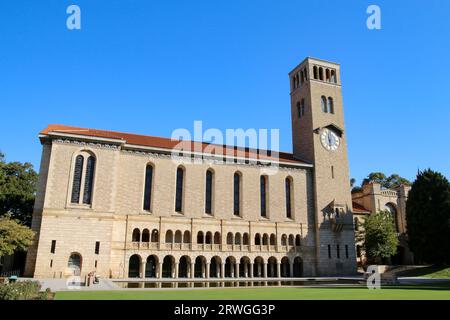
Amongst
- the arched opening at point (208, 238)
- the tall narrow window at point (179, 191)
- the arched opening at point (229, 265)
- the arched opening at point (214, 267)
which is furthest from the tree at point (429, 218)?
the tall narrow window at point (179, 191)

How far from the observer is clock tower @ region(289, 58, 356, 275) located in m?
46.1

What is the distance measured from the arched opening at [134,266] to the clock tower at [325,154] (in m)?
21.1

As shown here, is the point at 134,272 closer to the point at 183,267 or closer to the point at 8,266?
the point at 183,267

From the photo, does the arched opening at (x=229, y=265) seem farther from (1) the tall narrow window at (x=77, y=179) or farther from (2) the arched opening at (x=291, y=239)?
(1) the tall narrow window at (x=77, y=179)

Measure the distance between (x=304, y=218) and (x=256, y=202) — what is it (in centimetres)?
688

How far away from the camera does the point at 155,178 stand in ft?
130

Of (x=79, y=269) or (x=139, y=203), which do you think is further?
(x=139, y=203)

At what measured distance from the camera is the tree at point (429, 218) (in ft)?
142

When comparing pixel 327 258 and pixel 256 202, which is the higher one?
pixel 256 202

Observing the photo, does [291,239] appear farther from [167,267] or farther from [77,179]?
[77,179]

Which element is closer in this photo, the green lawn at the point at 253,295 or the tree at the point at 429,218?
the green lawn at the point at 253,295

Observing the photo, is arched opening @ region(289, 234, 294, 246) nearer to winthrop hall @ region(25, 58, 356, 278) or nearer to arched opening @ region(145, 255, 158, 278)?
winthrop hall @ region(25, 58, 356, 278)

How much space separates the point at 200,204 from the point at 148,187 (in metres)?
5.97
